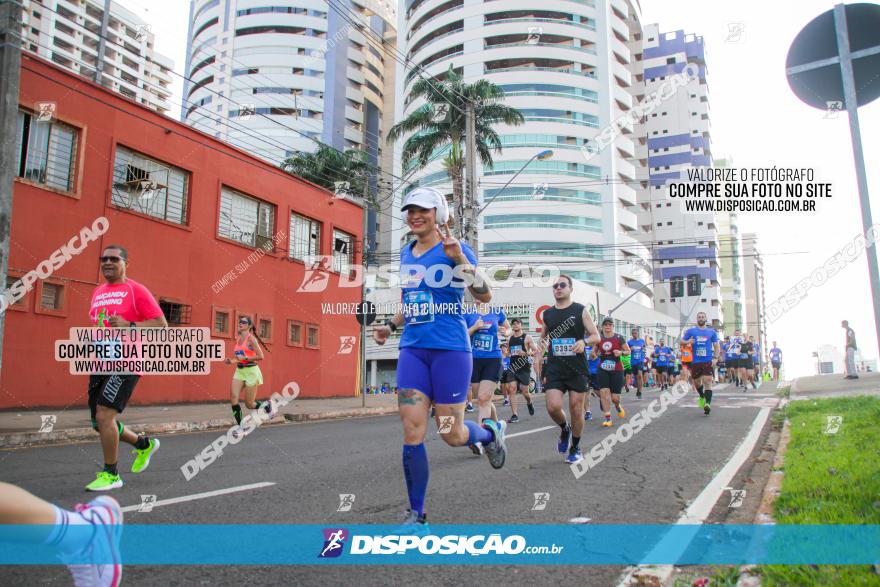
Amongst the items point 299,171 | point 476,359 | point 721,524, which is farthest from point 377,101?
point 721,524

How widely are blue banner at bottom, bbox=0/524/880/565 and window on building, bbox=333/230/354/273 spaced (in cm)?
2158

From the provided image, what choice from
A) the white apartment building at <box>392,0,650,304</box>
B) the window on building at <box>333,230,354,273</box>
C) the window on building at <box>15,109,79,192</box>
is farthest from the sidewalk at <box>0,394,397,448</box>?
the white apartment building at <box>392,0,650,304</box>

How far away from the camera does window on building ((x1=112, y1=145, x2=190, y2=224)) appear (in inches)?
644

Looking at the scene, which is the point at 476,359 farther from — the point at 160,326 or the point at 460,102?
the point at 460,102

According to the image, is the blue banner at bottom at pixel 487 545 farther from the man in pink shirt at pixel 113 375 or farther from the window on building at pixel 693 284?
the window on building at pixel 693 284

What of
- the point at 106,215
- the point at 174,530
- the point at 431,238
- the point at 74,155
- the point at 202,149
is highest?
the point at 202,149

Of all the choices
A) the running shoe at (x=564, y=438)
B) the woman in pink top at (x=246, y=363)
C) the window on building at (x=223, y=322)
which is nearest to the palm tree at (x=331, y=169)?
the window on building at (x=223, y=322)

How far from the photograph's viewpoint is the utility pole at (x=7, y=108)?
930cm

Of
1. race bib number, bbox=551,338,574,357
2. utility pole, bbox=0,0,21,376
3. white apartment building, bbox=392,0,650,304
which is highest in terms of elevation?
white apartment building, bbox=392,0,650,304

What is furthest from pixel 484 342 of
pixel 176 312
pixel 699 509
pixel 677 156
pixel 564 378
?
pixel 677 156

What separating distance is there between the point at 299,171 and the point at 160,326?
110 feet

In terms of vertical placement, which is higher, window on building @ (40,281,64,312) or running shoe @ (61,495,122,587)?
window on building @ (40,281,64,312)

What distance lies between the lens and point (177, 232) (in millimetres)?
17953

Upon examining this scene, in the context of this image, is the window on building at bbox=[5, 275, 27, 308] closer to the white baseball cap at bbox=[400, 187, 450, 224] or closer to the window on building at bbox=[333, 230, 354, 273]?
the window on building at bbox=[333, 230, 354, 273]
